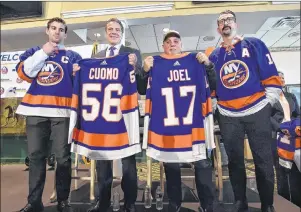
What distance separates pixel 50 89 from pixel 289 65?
247 inches

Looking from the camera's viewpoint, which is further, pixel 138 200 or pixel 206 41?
pixel 206 41

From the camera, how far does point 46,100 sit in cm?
184

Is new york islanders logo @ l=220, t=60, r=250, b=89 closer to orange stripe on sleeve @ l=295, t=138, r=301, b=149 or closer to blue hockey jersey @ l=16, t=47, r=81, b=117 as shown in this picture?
orange stripe on sleeve @ l=295, t=138, r=301, b=149

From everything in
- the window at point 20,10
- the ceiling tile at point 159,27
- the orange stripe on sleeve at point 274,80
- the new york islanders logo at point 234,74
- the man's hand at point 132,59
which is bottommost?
the orange stripe on sleeve at point 274,80

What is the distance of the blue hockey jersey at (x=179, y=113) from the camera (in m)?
1.70

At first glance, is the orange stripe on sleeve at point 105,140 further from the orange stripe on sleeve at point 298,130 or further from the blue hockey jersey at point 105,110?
the orange stripe on sleeve at point 298,130

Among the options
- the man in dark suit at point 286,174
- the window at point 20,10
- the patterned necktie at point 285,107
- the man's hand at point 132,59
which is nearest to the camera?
the man's hand at point 132,59

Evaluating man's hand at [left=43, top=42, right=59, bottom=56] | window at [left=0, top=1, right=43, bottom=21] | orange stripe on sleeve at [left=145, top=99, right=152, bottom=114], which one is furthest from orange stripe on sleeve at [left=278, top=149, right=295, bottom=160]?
window at [left=0, top=1, right=43, bottom=21]

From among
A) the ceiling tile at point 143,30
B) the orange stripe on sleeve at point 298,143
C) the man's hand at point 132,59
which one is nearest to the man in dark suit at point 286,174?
the orange stripe on sleeve at point 298,143

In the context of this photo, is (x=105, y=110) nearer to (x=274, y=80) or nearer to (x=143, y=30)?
(x=274, y=80)

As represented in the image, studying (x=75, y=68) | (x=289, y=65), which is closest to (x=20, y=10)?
(x=75, y=68)

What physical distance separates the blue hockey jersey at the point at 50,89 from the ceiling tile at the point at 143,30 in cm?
273

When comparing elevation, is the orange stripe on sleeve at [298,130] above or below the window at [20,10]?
below

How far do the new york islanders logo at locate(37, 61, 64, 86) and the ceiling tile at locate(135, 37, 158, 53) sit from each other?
3.35 m
